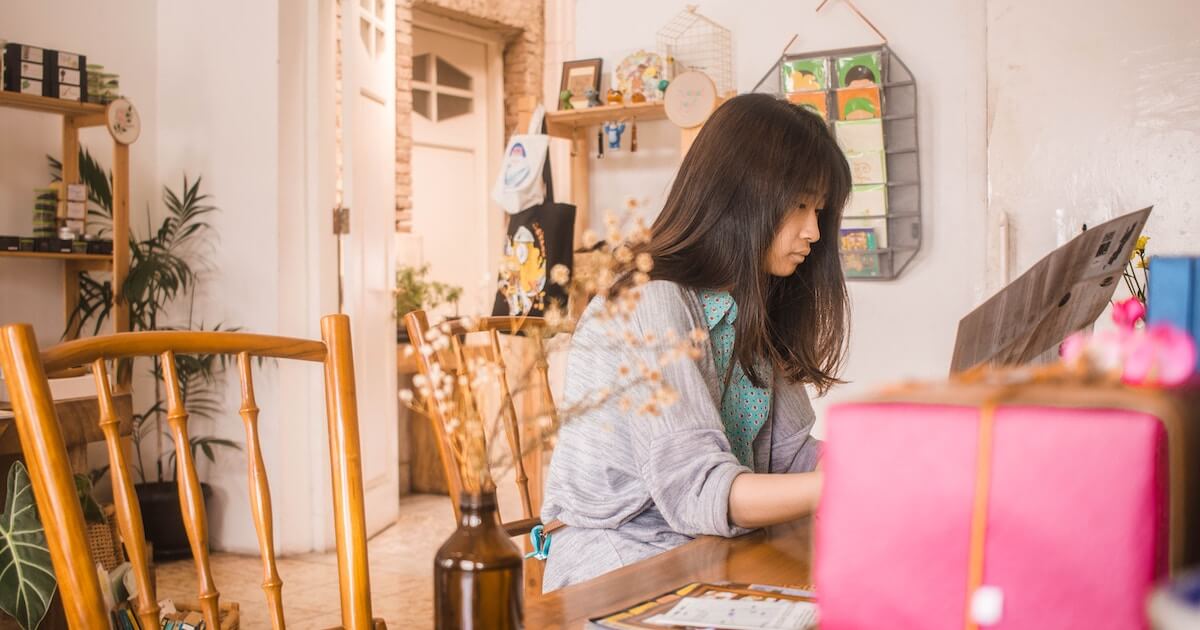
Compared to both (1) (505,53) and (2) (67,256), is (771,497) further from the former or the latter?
(1) (505,53)

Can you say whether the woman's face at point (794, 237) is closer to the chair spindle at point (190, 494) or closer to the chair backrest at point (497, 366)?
the chair backrest at point (497, 366)

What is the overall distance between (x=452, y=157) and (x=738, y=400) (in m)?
5.24

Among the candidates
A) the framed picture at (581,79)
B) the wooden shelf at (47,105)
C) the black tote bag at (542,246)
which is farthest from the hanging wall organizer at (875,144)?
the wooden shelf at (47,105)

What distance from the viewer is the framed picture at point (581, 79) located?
3.49m

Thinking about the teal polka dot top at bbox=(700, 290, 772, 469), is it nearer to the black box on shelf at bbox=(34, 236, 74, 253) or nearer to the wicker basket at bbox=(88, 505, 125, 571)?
the wicker basket at bbox=(88, 505, 125, 571)

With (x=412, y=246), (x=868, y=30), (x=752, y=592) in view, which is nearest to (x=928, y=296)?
(x=868, y=30)

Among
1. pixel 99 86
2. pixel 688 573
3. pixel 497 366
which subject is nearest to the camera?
pixel 497 366

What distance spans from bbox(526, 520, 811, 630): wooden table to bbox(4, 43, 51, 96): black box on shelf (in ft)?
11.0

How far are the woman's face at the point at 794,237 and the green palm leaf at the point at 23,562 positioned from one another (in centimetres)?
147

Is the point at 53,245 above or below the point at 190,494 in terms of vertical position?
above

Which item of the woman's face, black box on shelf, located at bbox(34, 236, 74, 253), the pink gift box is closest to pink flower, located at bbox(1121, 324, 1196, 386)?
the pink gift box

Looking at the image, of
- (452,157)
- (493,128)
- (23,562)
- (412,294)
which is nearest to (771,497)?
(23,562)

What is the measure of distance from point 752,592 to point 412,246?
5.30 m

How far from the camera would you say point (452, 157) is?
256 inches
